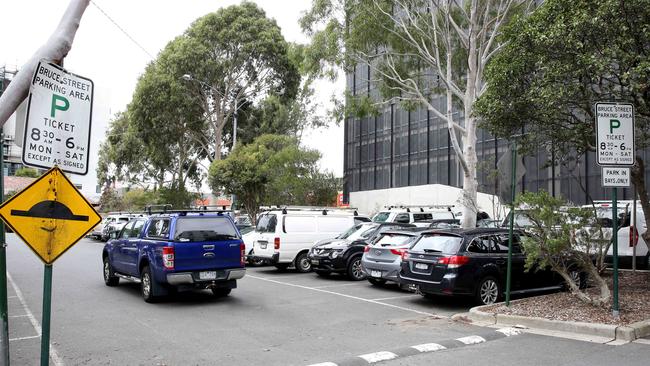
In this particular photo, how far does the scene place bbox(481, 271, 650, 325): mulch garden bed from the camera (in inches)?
→ 348

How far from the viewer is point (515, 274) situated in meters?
11.4

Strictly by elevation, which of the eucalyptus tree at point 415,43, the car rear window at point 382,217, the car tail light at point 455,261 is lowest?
the car tail light at point 455,261

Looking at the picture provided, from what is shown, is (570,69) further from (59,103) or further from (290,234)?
(290,234)

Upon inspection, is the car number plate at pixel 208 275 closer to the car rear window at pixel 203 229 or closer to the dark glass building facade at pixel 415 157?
the car rear window at pixel 203 229

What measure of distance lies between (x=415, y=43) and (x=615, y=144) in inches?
553

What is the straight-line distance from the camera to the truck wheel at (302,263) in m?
17.4

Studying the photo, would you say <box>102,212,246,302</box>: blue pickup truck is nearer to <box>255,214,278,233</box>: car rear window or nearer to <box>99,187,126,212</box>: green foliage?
<box>255,214,278,233</box>: car rear window

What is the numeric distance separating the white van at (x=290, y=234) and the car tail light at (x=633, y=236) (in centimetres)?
854

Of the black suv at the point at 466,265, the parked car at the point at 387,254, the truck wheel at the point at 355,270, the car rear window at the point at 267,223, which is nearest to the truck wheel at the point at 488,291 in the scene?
the black suv at the point at 466,265

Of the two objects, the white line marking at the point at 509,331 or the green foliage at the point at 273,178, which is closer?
the white line marking at the point at 509,331

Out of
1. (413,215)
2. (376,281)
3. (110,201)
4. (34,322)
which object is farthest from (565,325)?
(110,201)

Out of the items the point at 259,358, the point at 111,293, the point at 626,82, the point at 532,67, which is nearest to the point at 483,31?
the point at 532,67

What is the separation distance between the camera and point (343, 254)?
15.5 m

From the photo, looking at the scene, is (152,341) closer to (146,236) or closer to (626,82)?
(146,236)
